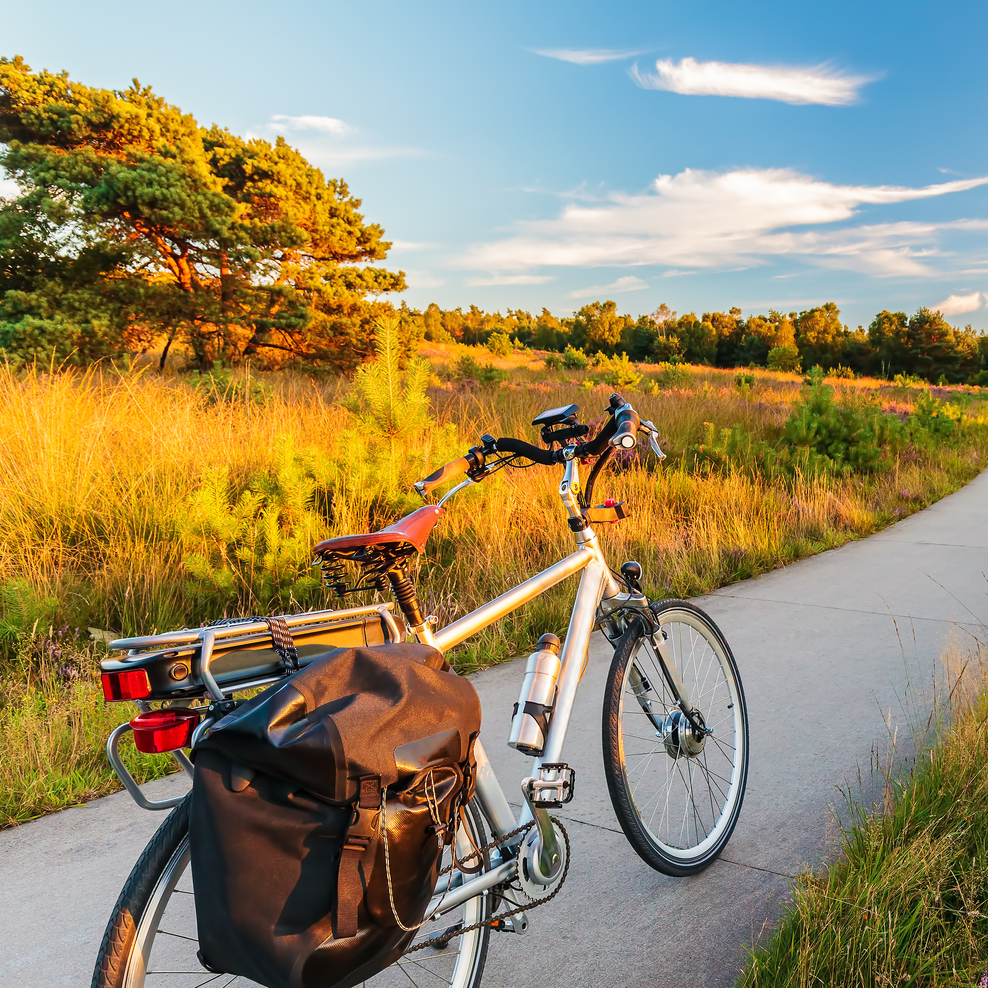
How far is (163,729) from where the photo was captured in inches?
55.7

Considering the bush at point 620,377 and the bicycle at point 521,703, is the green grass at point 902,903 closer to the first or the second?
the bicycle at point 521,703

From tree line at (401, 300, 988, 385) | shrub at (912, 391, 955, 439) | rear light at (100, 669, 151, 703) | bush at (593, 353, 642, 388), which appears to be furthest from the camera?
tree line at (401, 300, 988, 385)

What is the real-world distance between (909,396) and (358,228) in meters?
16.7

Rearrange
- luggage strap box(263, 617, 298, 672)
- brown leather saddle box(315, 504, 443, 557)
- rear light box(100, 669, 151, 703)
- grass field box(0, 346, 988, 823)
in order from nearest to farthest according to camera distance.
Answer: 1. rear light box(100, 669, 151, 703)
2. luggage strap box(263, 617, 298, 672)
3. brown leather saddle box(315, 504, 443, 557)
4. grass field box(0, 346, 988, 823)

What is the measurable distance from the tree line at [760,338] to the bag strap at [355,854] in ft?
162

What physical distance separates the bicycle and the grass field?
1.88m

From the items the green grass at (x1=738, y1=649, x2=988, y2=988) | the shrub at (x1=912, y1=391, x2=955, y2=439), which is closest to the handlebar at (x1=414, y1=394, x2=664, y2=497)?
the green grass at (x1=738, y1=649, x2=988, y2=988)

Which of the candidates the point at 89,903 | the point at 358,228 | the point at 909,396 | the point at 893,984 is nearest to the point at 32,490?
the point at 89,903

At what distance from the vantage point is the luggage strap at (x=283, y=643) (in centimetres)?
155

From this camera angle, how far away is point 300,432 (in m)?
7.27

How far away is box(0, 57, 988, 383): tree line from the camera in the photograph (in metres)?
17.2

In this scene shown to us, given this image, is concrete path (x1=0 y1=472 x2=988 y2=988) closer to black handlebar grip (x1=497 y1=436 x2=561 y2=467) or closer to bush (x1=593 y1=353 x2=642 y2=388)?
black handlebar grip (x1=497 y1=436 x2=561 y2=467)

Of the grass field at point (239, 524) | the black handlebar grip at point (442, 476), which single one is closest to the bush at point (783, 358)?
the grass field at point (239, 524)

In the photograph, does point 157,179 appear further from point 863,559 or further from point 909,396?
point 909,396
